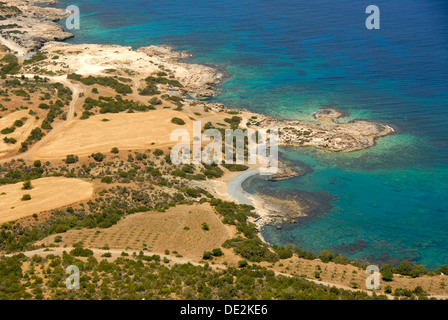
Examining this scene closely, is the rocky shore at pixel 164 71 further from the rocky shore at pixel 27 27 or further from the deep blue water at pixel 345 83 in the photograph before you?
the deep blue water at pixel 345 83

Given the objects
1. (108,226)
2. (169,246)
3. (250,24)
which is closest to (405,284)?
(169,246)

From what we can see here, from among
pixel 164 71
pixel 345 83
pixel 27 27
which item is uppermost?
pixel 27 27

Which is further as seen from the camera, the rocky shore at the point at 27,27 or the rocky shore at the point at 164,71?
the rocky shore at the point at 27,27

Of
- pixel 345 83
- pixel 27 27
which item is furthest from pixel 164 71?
pixel 27 27

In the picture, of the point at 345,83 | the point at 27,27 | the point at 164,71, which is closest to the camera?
the point at 345,83

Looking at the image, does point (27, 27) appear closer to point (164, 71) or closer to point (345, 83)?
point (164, 71)

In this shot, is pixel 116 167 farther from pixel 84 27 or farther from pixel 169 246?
pixel 84 27

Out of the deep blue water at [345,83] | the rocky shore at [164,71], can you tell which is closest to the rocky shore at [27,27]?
the rocky shore at [164,71]

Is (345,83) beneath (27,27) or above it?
beneath

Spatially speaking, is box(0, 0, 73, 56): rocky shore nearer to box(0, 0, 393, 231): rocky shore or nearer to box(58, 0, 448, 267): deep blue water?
box(0, 0, 393, 231): rocky shore
